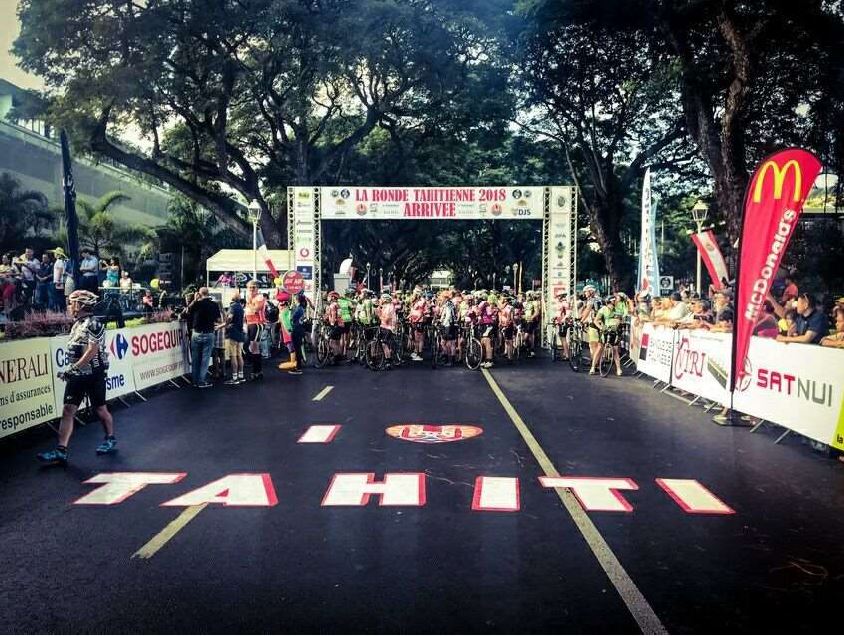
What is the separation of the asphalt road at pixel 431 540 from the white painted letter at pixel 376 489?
0.09 meters

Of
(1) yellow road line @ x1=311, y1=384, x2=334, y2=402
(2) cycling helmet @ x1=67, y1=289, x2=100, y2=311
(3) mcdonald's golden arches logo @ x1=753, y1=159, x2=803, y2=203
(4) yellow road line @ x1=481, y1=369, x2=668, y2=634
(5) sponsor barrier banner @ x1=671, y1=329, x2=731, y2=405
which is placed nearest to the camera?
(4) yellow road line @ x1=481, y1=369, x2=668, y2=634

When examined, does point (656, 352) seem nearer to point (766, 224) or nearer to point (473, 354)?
point (473, 354)

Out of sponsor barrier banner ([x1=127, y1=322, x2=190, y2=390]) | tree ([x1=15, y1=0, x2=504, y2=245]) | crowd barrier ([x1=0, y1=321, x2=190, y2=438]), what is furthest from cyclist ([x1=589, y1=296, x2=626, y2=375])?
tree ([x1=15, y1=0, x2=504, y2=245])

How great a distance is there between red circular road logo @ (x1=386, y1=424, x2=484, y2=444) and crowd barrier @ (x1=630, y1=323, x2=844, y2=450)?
4.10m

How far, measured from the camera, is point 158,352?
1429 cm

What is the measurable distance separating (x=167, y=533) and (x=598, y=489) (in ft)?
12.8

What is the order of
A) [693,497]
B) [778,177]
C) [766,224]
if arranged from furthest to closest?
[766,224] → [778,177] → [693,497]

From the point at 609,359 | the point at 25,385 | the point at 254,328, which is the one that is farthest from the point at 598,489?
the point at 254,328

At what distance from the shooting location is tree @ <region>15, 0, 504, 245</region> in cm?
2725

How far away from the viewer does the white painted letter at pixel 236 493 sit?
6.56 meters

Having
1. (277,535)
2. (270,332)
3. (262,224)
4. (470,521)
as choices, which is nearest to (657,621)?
(470,521)

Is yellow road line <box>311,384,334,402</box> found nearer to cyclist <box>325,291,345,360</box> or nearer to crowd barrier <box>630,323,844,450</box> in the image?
cyclist <box>325,291,345,360</box>

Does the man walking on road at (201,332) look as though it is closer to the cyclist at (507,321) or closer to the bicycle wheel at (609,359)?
the cyclist at (507,321)

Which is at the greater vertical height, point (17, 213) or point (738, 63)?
point (738, 63)
